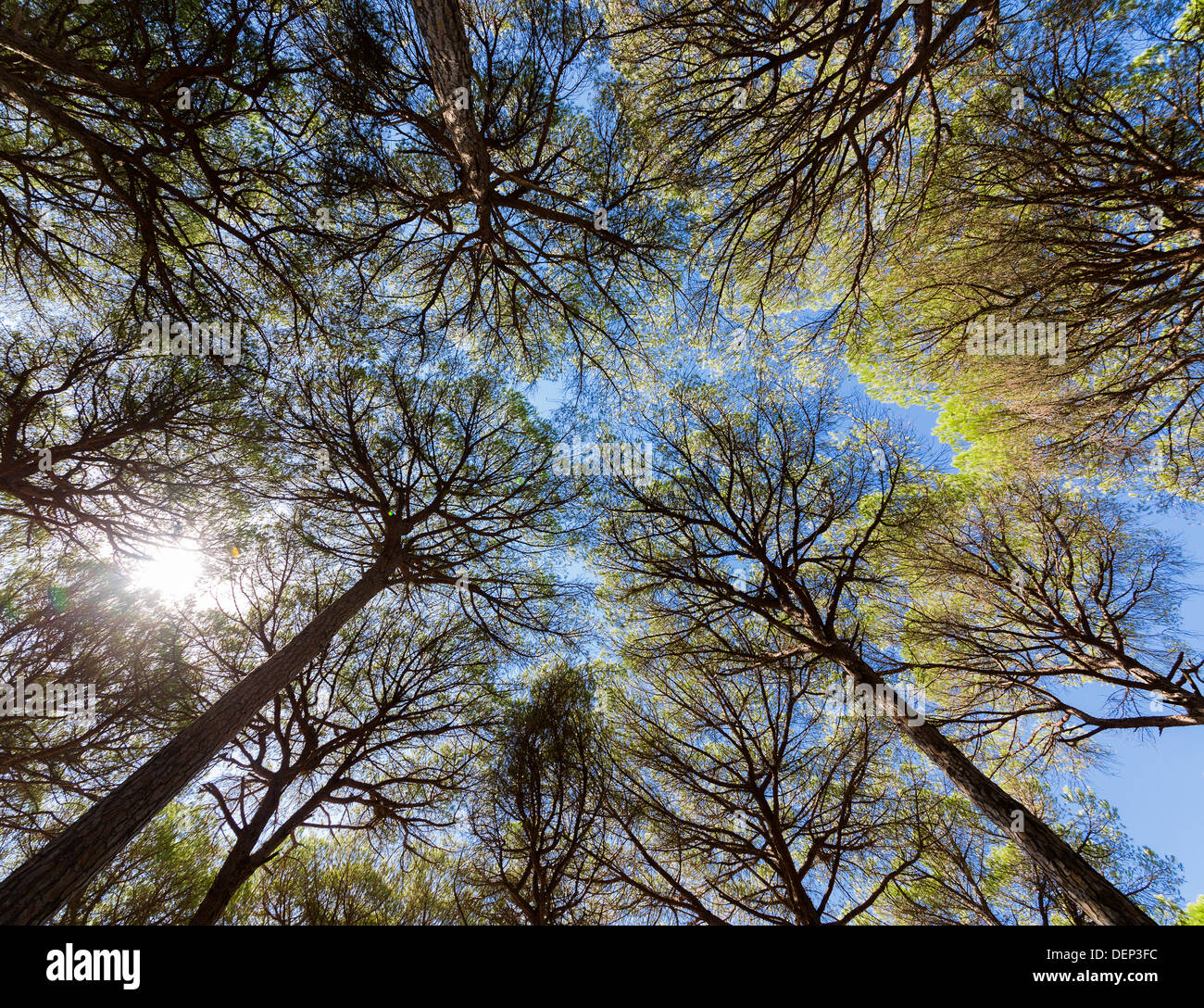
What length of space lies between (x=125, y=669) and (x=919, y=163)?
42.1 ft

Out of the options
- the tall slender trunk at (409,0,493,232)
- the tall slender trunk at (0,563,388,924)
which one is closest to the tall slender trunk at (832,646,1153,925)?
the tall slender trunk at (0,563,388,924)

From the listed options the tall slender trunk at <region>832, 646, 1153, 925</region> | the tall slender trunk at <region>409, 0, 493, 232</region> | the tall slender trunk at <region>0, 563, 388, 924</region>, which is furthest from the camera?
the tall slender trunk at <region>409, 0, 493, 232</region>

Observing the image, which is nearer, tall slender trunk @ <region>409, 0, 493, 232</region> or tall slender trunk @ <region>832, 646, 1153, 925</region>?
tall slender trunk @ <region>832, 646, 1153, 925</region>

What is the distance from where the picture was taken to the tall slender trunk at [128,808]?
254 cm

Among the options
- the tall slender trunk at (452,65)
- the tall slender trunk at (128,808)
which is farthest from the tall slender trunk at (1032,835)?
the tall slender trunk at (452,65)

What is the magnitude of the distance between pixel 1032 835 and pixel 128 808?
7079 millimetres

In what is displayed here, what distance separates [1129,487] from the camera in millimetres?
6664

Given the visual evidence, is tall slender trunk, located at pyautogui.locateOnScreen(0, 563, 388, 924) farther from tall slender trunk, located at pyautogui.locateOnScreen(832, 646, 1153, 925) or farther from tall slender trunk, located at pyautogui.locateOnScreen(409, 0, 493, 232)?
tall slender trunk, located at pyautogui.locateOnScreen(832, 646, 1153, 925)

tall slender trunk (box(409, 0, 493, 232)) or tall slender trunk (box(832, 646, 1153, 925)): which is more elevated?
tall slender trunk (box(409, 0, 493, 232))

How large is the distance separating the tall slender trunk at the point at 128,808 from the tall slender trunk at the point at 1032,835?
21.4 feet

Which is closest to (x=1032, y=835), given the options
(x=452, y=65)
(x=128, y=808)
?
(x=128, y=808)

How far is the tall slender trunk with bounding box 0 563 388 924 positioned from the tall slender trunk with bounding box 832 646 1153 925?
654 centimetres

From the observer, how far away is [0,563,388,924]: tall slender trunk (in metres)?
2.54
